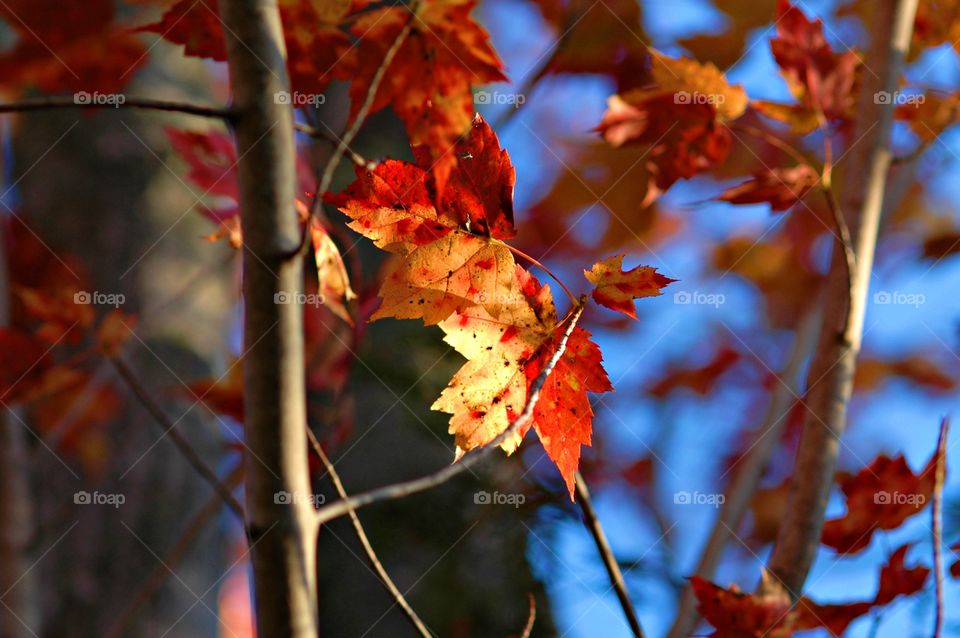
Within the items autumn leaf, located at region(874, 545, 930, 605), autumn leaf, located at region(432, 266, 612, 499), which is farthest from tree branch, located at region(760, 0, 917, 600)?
autumn leaf, located at region(432, 266, 612, 499)

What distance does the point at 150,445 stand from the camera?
6.41 feet

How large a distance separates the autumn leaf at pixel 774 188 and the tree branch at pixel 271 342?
516 mm

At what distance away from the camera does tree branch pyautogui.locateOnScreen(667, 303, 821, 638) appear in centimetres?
86

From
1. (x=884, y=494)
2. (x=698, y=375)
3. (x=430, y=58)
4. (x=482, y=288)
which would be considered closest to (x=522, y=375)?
(x=482, y=288)

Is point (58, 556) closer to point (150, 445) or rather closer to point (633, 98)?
point (150, 445)

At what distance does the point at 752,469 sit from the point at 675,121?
1.43 feet

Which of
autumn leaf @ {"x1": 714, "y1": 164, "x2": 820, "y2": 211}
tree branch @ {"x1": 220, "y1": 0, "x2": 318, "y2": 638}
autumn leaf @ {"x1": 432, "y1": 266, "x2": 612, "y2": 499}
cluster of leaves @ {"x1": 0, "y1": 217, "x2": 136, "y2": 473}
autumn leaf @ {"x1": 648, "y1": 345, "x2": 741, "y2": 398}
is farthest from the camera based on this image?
autumn leaf @ {"x1": 648, "y1": 345, "x2": 741, "y2": 398}

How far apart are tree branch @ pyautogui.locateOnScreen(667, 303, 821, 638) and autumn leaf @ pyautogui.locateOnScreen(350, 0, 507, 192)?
55 centimetres

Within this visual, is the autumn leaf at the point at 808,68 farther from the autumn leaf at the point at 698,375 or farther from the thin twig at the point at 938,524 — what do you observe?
the autumn leaf at the point at 698,375

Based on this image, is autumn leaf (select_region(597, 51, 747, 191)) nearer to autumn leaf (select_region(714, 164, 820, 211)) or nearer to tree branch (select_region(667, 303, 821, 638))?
autumn leaf (select_region(714, 164, 820, 211))

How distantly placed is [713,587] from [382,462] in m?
0.97

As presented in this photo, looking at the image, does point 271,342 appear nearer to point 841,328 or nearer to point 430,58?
point 430,58

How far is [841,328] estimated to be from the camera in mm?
770

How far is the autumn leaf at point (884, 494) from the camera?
782mm
